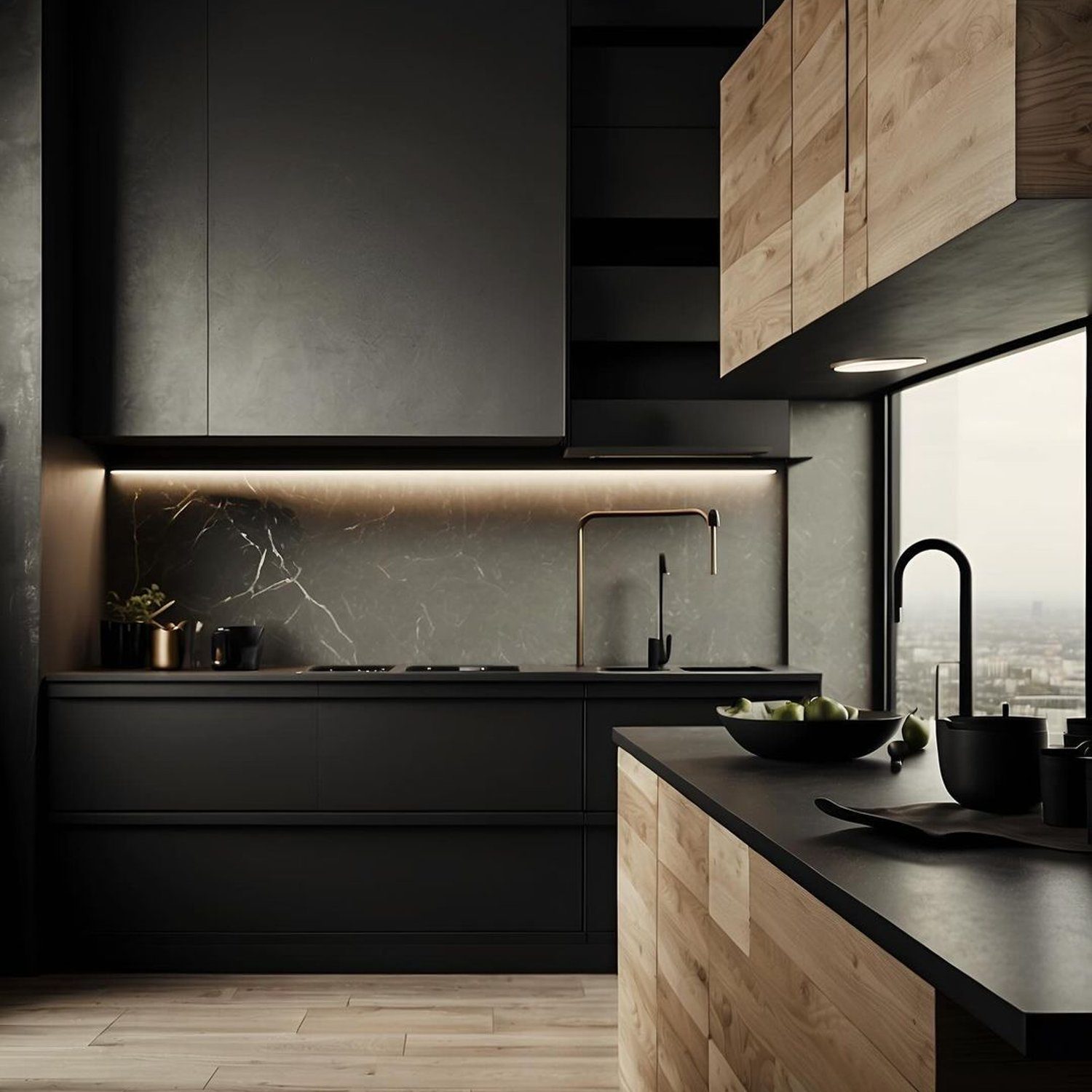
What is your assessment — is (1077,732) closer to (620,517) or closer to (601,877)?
(601,877)

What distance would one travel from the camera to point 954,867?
117 centimetres

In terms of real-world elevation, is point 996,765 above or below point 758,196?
below

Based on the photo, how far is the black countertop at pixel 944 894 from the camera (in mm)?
792

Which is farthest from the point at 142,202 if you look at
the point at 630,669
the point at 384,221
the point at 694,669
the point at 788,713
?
the point at 788,713

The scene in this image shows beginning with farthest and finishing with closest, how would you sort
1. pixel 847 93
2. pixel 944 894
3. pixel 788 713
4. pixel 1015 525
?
1. pixel 1015 525
2. pixel 788 713
3. pixel 847 93
4. pixel 944 894

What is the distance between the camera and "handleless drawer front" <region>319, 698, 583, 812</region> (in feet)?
11.3

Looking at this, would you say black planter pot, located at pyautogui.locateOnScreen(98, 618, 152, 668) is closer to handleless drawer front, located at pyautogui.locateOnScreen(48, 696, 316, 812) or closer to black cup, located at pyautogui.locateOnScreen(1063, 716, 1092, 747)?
Answer: handleless drawer front, located at pyautogui.locateOnScreen(48, 696, 316, 812)

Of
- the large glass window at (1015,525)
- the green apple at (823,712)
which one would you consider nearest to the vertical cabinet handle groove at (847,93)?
the green apple at (823,712)

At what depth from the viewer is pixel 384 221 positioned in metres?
3.60

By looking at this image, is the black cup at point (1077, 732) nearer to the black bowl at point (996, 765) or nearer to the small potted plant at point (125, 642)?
the black bowl at point (996, 765)

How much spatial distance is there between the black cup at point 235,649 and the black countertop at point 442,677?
3.9 inches

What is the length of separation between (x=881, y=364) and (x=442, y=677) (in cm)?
166

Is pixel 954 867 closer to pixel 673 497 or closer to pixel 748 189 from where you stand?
pixel 748 189

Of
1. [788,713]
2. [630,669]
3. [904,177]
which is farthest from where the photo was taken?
[630,669]
